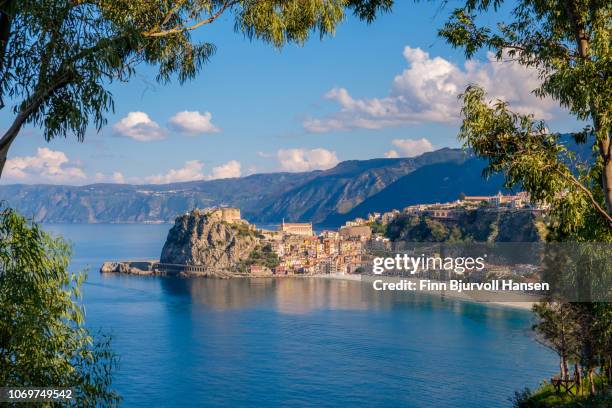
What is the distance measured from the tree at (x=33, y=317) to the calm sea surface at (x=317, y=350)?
70.5 ft

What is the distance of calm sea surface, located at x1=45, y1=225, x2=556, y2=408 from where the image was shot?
27.7m

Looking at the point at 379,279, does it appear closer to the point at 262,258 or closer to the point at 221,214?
the point at 262,258

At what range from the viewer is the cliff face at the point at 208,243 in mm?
91625

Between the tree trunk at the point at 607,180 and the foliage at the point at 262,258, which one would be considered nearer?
the tree trunk at the point at 607,180

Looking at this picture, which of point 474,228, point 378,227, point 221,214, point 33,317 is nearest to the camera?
point 33,317

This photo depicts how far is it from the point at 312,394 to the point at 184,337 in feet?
55.7

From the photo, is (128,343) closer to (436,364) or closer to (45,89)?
(436,364)

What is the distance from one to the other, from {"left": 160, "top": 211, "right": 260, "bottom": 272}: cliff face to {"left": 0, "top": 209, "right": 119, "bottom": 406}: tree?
8456 cm

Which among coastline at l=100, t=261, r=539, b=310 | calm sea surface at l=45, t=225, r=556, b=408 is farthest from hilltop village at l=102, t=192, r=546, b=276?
calm sea surface at l=45, t=225, r=556, b=408

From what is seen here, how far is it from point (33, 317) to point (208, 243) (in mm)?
89715

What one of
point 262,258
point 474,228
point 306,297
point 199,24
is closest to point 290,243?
point 262,258

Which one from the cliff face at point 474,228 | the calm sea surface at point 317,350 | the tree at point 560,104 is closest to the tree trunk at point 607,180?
the tree at point 560,104

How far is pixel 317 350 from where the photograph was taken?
1437 inches

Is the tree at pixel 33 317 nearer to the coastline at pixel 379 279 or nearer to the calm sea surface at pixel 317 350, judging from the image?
the calm sea surface at pixel 317 350
